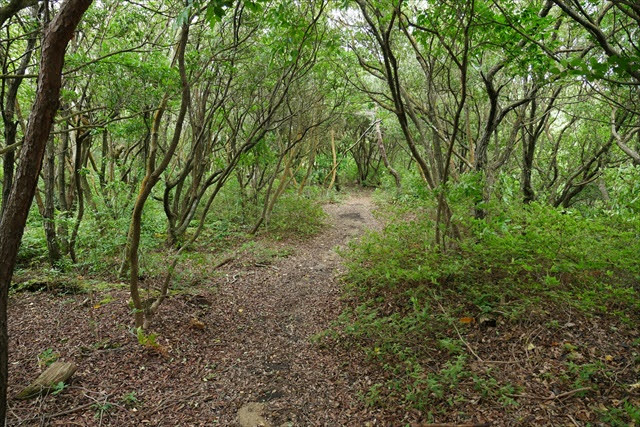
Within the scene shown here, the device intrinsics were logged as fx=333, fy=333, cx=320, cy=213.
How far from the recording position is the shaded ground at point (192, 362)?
333 centimetres

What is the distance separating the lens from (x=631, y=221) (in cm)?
465

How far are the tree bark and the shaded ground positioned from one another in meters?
1.34

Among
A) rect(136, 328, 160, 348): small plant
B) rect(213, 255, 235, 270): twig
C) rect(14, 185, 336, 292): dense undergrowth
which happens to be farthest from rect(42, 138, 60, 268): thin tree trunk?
rect(136, 328, 160, 348): small plant

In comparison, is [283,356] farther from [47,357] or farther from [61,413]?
[47,357]

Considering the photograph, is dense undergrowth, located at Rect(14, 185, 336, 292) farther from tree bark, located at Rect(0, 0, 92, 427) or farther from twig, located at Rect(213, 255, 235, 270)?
tree bark, located at Rect(0, 0, 92, 427)

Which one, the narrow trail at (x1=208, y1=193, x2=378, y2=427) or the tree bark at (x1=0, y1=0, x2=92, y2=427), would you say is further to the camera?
the narrow trail at (x1=208, y1=193, x2=378, y2=427)

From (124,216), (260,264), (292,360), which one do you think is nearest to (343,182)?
(260,264)

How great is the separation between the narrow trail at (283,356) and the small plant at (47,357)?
1.81 metres

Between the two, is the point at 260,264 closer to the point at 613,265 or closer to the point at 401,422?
the point at 401,422

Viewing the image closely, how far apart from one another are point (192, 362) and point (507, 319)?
3993mm

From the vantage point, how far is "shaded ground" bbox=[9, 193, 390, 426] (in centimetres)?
333

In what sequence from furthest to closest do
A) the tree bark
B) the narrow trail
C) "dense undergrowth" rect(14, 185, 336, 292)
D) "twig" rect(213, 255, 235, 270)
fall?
"twig" rect(213, 255, 235, 270), "dense undergrowth" rect(14, 185, 336, 292), the narrow trail, the tree bark

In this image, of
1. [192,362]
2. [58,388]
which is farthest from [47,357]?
[192,362]

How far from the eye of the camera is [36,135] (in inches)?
84.7
